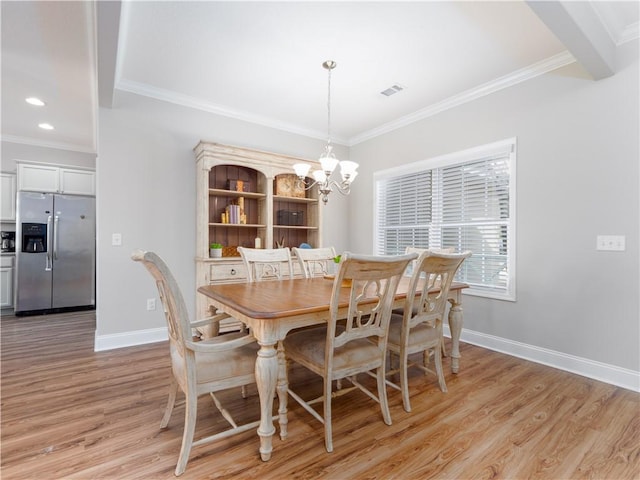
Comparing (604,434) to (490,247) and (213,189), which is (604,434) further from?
(213,189)

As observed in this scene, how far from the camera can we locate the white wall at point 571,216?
2426 mm

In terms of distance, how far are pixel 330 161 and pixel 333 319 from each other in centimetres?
131

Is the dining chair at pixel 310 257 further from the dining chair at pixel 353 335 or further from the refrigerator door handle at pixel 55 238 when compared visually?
the refrigerator door handle at pixel 55 238

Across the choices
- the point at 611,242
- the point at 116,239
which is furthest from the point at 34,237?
the point at 611,242

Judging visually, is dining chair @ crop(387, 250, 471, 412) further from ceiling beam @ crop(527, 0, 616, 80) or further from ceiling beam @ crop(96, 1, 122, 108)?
ceiling beam @ crop(96, 1, 122, 108)

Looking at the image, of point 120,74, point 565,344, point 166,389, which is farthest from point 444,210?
point 120,74

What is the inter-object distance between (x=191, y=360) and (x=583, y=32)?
3073 mm

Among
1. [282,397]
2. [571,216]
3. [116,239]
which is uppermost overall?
[571,216]

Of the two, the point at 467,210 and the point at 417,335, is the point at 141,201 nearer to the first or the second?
the point at 417,335

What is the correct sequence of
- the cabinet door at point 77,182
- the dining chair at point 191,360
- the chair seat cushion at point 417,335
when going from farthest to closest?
the cabinet door at point 77,182, the chair seat cushion at point 417,335, the dining chair at point 191,360

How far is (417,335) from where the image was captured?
2.19 m

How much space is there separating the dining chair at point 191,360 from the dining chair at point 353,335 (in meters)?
0.35

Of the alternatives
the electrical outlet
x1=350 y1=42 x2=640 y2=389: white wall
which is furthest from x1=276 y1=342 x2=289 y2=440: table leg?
the electrical outlet

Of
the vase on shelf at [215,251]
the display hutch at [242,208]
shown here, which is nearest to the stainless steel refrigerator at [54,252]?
the display hutch at [242,208]
